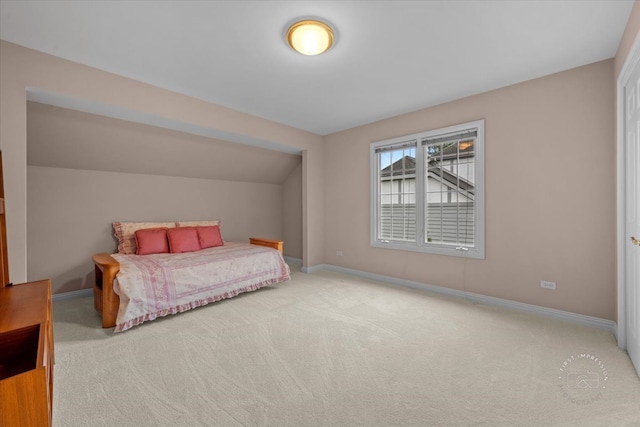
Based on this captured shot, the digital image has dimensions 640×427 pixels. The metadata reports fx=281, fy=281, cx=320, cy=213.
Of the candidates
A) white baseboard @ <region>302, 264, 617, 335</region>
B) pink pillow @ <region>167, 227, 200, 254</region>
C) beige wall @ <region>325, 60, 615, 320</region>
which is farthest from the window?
pink pillow @ <region>167, 227, 200, 254</region>

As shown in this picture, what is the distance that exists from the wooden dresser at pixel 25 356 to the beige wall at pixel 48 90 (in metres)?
0.88

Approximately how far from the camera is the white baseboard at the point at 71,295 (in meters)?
3.44

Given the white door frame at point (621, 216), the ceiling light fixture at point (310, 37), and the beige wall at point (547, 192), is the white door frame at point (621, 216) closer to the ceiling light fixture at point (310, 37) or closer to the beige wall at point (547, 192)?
the beige wall at point (547, 192)

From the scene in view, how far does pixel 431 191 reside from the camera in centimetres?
384

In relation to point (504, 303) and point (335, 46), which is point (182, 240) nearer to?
point (335, 46)

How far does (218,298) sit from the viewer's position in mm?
3357

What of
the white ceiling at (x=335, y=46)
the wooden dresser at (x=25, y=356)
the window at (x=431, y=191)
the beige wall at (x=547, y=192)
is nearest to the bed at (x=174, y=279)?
the wooden dresser at (x=25, y=356)

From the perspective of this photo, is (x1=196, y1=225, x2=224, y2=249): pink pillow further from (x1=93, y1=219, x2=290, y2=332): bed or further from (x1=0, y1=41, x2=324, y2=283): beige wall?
(x1=0, y1=41, x2=324, y2=283): beige wall

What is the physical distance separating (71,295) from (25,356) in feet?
9.41

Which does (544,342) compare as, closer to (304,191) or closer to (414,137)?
(414,137)

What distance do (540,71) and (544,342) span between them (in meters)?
2.58

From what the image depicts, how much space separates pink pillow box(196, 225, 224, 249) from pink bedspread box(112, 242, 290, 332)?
20 cm

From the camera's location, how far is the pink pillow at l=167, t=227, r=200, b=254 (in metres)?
3.92

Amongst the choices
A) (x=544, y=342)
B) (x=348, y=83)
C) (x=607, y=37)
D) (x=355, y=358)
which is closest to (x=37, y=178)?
(x=348, y=83)
